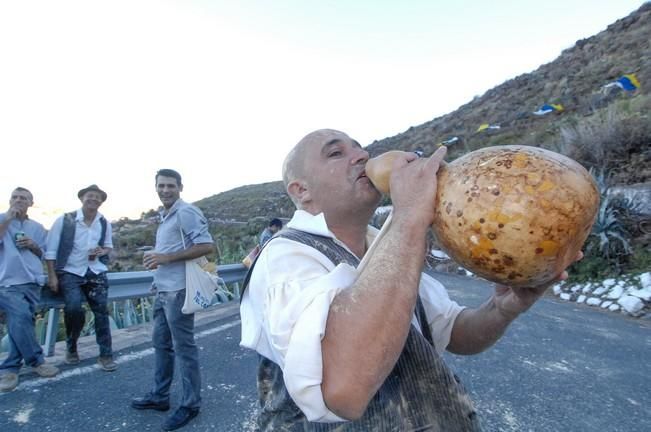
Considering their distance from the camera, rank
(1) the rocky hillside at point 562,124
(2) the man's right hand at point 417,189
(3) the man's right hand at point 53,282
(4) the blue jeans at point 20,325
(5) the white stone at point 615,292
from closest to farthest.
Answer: (2) the man's right hand at point 417,189, (4) the blue jeans at point 20,325, (3) the man's right hand at point 53,282, (5) the white stone at point 615,292, (1) the rocky hillside at point 562,124

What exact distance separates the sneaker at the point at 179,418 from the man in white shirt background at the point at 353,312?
1.87 m

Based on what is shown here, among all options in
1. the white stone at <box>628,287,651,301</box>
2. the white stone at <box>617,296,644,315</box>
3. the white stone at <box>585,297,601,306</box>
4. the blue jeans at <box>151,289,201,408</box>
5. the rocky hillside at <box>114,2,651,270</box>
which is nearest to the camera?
the blue jeans at <box>151,289,201,408</box>

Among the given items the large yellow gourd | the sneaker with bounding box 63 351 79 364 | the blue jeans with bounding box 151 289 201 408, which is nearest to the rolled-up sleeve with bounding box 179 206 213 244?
the blue jeans with bounding box 151 289 201 408

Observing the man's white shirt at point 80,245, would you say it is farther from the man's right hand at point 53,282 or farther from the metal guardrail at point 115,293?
the metal guardrail at point 115,293

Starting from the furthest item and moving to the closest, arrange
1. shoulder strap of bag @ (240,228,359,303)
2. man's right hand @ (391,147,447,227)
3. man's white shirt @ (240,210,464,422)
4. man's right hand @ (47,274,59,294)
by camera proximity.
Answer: man's right hand @ (47,274,59,294)
shoulder strap of bag @ (240,228,359,303)
man's right hand @ (391,147,447,227)
man's white shirt @ (240,210,464,422)

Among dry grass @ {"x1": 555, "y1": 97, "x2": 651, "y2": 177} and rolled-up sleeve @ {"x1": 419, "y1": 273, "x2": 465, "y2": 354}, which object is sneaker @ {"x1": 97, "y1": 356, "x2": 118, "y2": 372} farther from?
dry grass @ {"x1": 555, "y1": 97, "x2": 651, "y2": 177}

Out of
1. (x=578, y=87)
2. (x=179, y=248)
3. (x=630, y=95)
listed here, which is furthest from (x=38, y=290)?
(x=578, y=87)

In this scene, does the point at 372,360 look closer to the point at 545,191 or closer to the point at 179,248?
the point at 545,191

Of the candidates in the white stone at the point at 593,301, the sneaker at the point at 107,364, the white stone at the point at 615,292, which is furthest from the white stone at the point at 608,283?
the sneaker at the point at 107,364

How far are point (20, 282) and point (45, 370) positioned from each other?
923mm

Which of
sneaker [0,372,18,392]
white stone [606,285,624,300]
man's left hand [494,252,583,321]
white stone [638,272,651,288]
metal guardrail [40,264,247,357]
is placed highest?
man's left hand [494,252,583,321]

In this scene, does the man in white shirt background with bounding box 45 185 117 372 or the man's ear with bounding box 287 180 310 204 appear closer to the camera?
the man's ear with bounding box 287 180 310 204

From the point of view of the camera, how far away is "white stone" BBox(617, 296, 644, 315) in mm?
5891

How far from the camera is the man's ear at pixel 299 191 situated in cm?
170
